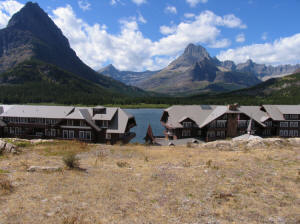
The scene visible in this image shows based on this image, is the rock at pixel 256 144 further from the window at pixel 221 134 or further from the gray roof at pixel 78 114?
the gray roof at pixel 78 114

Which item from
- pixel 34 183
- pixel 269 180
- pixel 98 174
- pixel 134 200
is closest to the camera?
pixel 134 200

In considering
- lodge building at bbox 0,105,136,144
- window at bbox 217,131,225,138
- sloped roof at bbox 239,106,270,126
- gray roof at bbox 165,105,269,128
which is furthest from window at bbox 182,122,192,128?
sloped roof at bbox 239,106,270,126

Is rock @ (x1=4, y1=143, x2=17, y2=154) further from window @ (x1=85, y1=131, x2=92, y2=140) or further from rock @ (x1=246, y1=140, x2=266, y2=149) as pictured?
rock @ (x1=246, y1=140, x2=266, y2=149)

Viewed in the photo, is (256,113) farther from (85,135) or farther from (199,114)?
(85,135)

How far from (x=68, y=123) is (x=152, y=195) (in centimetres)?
4987

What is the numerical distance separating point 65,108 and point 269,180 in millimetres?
58510

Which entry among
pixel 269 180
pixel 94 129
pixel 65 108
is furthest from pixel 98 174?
pixel 65 108

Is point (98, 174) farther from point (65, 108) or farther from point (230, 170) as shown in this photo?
point (65, 108)

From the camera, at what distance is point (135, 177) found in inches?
730

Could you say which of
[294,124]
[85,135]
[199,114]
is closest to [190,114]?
[199,114]

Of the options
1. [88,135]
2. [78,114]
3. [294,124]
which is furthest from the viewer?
[294,124]

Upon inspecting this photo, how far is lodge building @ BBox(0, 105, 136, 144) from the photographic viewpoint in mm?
57156

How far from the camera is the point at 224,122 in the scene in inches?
2660

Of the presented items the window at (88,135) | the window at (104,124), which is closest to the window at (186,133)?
the window at (104,124)
